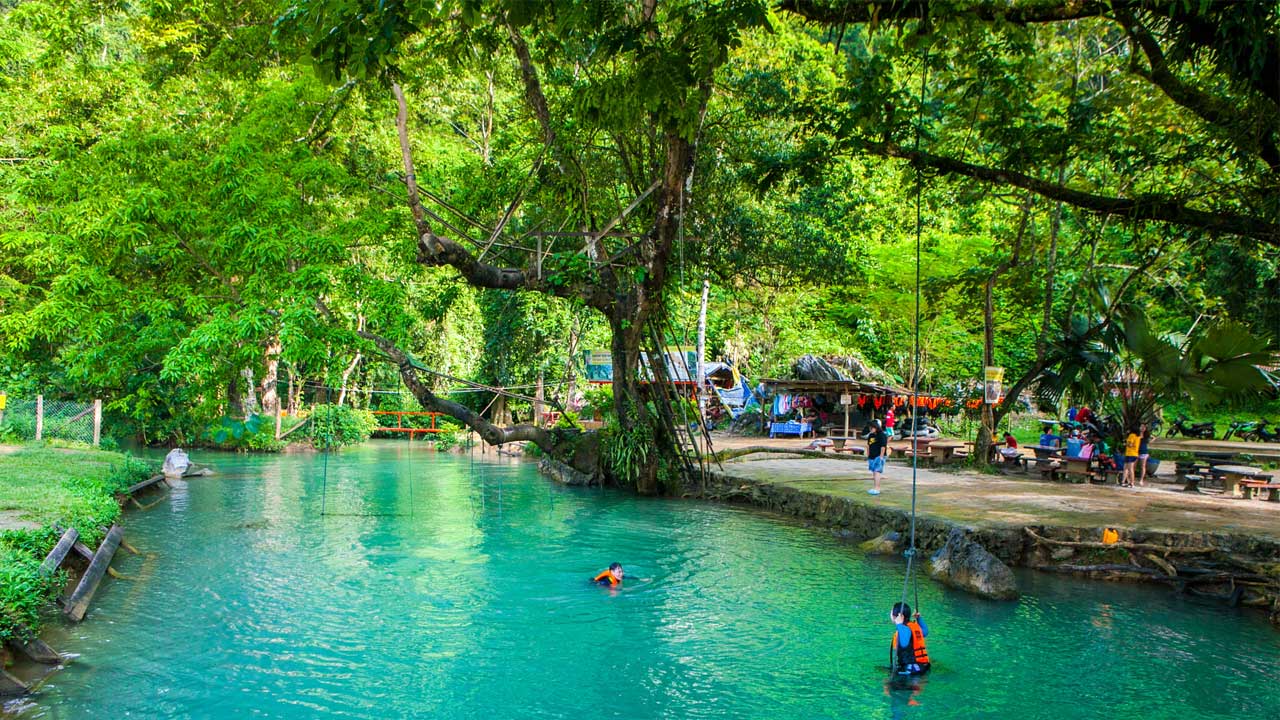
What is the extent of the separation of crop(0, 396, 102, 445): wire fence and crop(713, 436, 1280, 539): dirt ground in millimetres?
15195

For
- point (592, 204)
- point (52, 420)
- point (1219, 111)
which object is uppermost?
point (592, 204)

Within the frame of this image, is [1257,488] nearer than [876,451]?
Yes

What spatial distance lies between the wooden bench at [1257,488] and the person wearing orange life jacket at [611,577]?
1039cm

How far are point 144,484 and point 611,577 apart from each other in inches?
439

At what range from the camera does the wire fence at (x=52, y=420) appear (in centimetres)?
1967

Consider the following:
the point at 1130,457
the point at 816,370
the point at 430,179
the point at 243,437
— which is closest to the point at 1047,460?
the point at 1130,457

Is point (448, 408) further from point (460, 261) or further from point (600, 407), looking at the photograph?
point (460, 261)

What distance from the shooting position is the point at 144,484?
17031mm

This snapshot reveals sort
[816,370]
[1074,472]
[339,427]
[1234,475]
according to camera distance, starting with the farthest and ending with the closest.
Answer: [339,427], [816,370], [1074,472], [1234,475]

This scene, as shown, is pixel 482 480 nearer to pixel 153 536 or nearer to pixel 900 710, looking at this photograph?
pixel 153 536

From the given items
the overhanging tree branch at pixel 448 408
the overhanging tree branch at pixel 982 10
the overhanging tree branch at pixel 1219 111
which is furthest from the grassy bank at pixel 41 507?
the overhanging tree branch at pixel 1219 111

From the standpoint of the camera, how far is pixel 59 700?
21.8 feet

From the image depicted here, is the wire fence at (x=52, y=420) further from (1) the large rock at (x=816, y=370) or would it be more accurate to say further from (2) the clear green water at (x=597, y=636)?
(1) the large rock at (x=816, y=370)

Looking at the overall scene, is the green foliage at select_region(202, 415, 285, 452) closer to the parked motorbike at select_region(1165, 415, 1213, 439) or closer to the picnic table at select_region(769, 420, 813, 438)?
the picnic table at select_region(769, 420, 813, 438)
